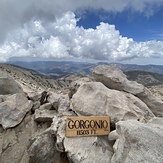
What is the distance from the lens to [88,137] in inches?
383

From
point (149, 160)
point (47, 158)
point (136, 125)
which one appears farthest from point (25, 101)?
point (149, 160)

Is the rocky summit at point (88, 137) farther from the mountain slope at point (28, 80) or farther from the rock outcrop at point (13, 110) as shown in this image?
the mountain slope at point (28, 80)

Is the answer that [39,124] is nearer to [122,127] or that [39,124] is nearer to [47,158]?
[47,158]

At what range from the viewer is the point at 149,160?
6.79 meters

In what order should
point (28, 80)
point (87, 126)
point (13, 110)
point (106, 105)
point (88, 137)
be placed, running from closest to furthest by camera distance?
point (88, 137)
point (87, 126)
point (106, 105)
point (13, 110)
point (28, 80)

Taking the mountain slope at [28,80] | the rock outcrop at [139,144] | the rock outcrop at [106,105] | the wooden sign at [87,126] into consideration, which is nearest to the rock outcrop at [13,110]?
the rock outcrop at [106,105]

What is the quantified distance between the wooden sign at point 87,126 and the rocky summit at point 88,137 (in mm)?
274

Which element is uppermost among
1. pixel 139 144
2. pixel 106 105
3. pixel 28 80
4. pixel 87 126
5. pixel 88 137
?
pixel 106 105

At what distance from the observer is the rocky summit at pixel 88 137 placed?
7613 millimetres

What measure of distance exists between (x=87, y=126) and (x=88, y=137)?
0.57 m

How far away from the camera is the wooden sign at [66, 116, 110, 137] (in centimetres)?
979

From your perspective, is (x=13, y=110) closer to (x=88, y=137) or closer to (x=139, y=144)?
(x=88, y=137)

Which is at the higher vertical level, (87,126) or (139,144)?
(139,144)

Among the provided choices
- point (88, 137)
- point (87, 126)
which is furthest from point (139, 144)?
point (87, 126)
